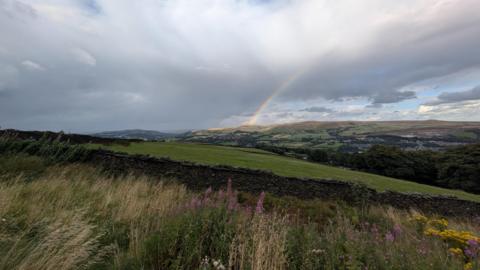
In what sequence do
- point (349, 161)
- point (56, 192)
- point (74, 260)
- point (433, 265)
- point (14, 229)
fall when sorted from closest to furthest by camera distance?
point (74, 260), point (433, 265), point (14, 229), point (56, 192), point (349, 161)

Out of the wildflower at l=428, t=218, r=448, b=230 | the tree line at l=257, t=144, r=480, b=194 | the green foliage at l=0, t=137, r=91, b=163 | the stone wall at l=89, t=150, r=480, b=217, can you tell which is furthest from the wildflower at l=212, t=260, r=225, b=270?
the tree line at l=257, t=144, r=480, b=194

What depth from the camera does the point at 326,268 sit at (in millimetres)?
2900

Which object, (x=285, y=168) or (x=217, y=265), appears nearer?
(x=217, y=265)

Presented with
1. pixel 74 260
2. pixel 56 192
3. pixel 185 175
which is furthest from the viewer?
pixel 185 175

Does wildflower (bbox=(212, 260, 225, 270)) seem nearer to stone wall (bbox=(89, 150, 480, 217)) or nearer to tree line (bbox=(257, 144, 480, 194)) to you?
stone wall (bbox=(89, 150, 480, 217))

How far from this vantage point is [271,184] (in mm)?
12320

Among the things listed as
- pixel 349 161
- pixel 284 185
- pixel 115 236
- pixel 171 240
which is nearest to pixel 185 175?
pixel 284 185

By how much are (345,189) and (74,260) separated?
12522mm

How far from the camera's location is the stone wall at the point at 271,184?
39.8ft

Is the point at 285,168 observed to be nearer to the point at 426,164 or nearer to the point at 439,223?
the point at 439,223

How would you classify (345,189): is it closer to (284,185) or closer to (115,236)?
(284,185)

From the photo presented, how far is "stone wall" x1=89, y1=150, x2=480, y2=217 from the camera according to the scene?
12.1 meters

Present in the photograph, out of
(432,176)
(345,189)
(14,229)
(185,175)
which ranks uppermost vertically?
(14,229)

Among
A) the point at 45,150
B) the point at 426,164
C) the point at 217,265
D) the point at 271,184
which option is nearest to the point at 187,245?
the point at 217,265
